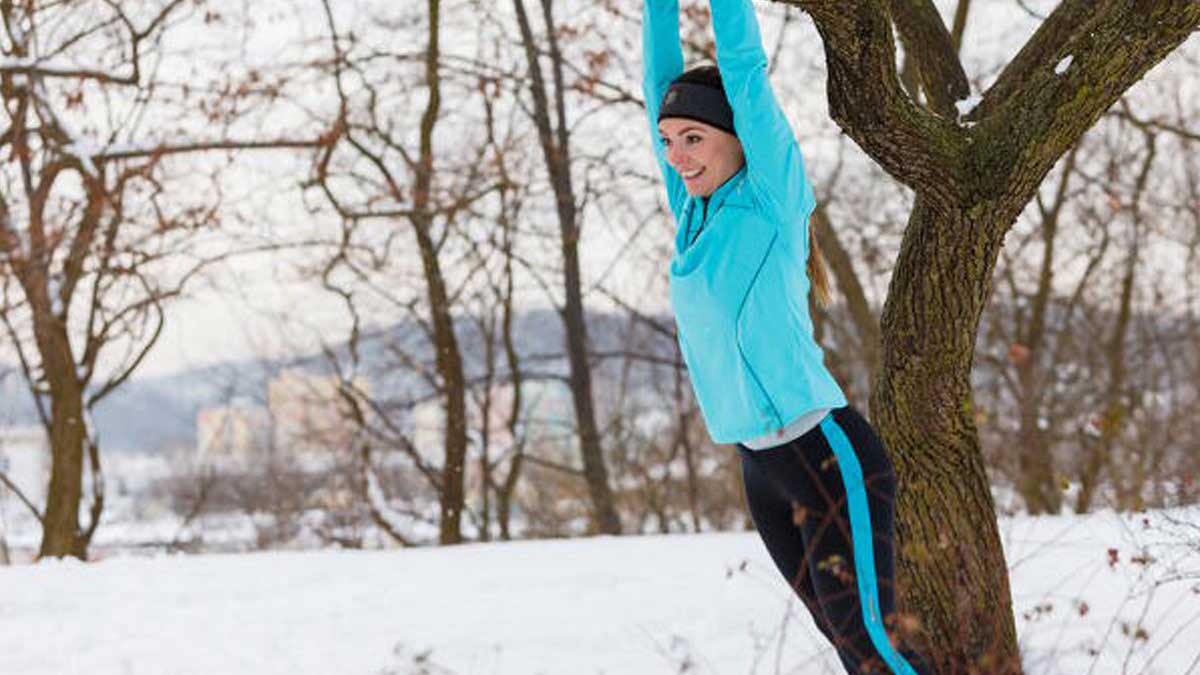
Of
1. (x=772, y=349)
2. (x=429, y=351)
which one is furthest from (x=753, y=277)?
(x=429, y=351)

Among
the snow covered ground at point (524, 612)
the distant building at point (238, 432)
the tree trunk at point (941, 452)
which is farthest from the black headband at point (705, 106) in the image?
the distant building at point (238, 432)

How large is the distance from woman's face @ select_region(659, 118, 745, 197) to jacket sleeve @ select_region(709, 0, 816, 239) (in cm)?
7

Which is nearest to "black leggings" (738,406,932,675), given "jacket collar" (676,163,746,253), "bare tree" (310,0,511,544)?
"jacket collar" (676,163,746,253)

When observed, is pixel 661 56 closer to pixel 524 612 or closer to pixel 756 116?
pixel 756 116

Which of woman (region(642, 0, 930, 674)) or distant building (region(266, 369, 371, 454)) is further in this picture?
distant building (region(266, 369, 371, 454))

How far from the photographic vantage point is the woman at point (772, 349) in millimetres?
2199

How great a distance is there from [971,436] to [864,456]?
1029 millimetres

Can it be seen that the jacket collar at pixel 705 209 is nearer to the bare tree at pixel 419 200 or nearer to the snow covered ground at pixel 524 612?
the snow covered ground at pixel 524 612

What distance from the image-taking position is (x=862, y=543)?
87.7 inches

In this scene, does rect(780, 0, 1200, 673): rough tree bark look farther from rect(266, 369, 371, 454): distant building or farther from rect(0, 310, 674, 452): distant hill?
rect(266, 369, 371, 454): distant building

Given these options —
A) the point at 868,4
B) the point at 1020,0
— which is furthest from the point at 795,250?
the point at 1020,0

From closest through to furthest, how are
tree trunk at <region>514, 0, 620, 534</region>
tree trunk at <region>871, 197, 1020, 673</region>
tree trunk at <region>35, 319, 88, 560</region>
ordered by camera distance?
tree trunk at <region>871, 197, 1020, 673</region>, tree trunk at <region>35, 319, 88, 560</region>, tree trunk at <region>514, 0, 620, 534</region>

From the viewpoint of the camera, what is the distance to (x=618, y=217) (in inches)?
→ 563

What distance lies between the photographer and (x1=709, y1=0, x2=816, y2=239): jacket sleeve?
2207mm
